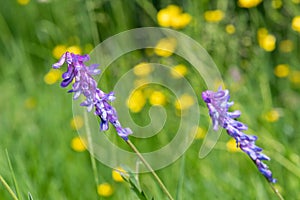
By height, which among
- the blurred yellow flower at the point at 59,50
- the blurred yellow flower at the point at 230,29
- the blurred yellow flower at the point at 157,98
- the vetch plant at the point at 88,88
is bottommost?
the blurred yellow flower at the point at 157,98

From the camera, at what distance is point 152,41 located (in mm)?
2982

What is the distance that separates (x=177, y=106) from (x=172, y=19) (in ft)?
1.26

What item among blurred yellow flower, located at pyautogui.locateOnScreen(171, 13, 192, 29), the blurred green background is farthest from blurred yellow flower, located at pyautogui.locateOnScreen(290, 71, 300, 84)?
blurred yellow flower, located at pyautogui.locateOnScreen(171, 13, 192, 29)

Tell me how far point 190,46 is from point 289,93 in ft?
1.66

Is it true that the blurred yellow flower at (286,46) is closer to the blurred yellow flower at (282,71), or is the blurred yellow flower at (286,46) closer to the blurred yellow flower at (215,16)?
the blurred yellow flower at (282,71)

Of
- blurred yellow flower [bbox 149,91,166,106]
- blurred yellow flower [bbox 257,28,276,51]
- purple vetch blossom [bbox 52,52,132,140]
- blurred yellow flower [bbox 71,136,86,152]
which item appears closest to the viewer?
purple vetch blossom [bbox 52,52,132,140]

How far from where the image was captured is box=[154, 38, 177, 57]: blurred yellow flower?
100 inches

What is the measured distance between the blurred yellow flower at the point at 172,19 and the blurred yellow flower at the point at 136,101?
0.31m

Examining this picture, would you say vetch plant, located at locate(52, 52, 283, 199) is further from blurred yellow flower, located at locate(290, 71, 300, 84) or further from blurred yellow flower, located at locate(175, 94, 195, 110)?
blurred yellow flower, located at locate(290, 71, 300, 84)

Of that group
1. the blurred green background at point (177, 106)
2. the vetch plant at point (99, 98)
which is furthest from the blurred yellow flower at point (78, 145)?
the vetch plant at point (99, 98)

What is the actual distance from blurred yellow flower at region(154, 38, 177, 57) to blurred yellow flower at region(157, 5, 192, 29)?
0.37 ft

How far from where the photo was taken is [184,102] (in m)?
2.41

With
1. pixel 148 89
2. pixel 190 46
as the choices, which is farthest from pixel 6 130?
pixel 190 46

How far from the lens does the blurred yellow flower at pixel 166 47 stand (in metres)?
2.55
